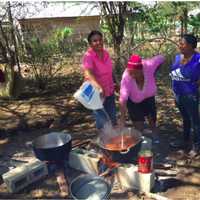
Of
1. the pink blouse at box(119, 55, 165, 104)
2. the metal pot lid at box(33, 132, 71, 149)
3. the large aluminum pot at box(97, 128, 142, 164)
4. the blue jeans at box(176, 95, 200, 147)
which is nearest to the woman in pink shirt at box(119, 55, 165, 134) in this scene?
the pink blouse at box(119, 55, 165, 104)

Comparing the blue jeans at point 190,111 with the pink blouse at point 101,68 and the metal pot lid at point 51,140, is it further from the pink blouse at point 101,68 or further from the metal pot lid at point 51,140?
the metal pot lid at point 51,140

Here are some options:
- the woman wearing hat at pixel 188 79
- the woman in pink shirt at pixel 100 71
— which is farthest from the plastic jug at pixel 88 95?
the woman wearing hat at pixel 188 79

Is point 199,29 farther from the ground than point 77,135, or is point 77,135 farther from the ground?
point 199,29

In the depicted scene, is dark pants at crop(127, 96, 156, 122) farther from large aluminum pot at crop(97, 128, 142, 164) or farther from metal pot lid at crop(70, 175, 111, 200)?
metal pot lid at crop(70, 175, 111, 200)

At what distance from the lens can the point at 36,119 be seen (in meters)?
6.51

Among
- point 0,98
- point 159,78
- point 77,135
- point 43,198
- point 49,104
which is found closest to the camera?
point 43,198

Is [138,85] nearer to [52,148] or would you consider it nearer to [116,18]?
[52,148]

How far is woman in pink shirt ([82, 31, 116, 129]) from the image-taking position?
13.8ft

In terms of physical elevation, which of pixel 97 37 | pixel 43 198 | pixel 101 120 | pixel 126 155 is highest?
pixel 97 37

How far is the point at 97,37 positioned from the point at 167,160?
1.78m

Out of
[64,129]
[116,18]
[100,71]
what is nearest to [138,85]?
[100,71]

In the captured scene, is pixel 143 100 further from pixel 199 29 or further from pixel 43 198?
pixel 199 29

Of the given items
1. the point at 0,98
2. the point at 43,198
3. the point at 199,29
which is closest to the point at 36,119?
the point at 0,98

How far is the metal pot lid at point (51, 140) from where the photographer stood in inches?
178
